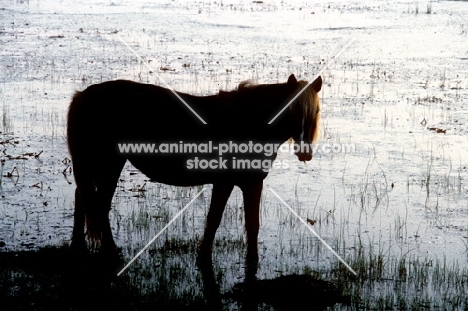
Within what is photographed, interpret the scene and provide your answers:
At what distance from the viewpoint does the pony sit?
18.7ft

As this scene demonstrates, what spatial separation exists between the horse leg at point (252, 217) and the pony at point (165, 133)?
25mm

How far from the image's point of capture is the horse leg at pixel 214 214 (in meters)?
5.88

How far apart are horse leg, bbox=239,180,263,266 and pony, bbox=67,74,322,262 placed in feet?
0.08

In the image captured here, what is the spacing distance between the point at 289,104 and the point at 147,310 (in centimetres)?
215

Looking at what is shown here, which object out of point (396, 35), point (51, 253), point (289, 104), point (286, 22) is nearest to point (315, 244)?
point (289, 104)

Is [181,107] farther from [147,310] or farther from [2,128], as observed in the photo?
[2,128]

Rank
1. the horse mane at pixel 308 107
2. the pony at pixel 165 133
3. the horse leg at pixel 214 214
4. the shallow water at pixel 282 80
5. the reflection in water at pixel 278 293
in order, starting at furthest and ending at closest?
the shallow water at pixel 282 80, the horse leg at pixel 214 214, the pony at pixel 165 133, the horse mane at pixel 308 107, the reflection in water at pixel 278 293

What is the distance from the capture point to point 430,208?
7.52 meters

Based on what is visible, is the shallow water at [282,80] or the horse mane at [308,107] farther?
the shallow water at [282,80]

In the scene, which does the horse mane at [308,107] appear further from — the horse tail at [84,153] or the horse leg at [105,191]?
the horse tail at [84,153]

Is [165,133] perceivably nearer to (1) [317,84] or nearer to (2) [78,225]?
(2) [78,225]

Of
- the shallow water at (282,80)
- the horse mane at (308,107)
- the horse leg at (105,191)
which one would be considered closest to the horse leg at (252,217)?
the shallow water at (282,80)

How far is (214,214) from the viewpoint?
19.4 ft

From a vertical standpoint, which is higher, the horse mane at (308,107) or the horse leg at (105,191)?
the horse mane at (308,107)
